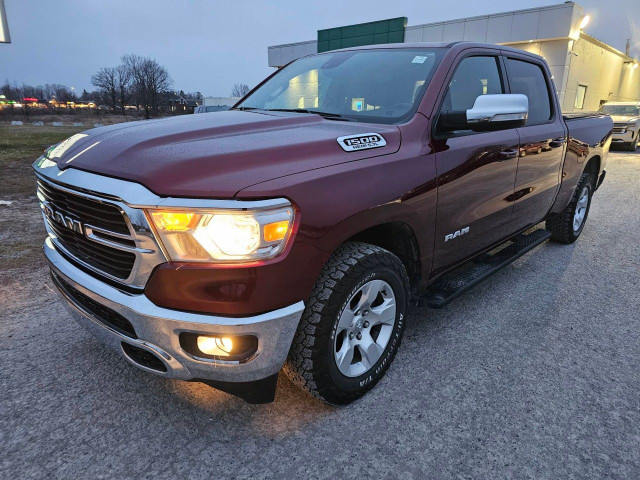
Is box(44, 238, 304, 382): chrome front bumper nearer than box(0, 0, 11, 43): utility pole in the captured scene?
Yes

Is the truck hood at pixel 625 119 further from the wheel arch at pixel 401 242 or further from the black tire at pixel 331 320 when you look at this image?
the black tire at pixel 331 320

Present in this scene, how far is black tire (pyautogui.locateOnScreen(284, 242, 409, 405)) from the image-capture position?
1.98m

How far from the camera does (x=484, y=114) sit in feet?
8.08

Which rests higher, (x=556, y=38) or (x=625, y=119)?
(x=556, y=38)

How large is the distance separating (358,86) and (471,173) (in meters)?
0.95

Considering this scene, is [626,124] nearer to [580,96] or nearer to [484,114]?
[580,96]

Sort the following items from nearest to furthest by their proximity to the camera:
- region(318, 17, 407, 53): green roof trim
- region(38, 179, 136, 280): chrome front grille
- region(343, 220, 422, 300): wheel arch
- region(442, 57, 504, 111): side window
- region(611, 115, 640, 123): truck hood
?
region(38, 179, 136, 280): chrome front grille < region(343, 220, 422, 300): wheel arch < region(442, 57, 504, 111): side window < region(611, 115, 640, 123): truck hood < region(318, 17, 407, 53): green roof trim

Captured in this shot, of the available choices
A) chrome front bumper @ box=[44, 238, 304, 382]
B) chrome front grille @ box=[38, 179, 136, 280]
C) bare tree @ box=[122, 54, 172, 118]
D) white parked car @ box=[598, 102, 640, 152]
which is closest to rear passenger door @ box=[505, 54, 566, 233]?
chrome front bumper @ box=[44, 238, 304, 382]

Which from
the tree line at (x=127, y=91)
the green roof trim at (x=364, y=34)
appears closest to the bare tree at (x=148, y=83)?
the tree line at (x=127, y=91)

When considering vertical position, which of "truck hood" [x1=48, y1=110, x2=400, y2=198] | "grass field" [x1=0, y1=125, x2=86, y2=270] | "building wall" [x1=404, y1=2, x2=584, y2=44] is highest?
"building wall" [x1=404, y1=2, x2=584, y2=44]

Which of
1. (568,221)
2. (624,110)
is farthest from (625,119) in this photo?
(568,221)

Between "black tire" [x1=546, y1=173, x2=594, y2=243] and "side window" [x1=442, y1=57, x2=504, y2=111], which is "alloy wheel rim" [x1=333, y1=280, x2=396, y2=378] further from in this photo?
"black tire" [x1=546, y1=173, x2=594, y2=243]

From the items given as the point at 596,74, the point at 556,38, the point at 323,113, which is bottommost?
the point at 323,113

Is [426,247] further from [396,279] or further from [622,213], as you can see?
[622,213]
